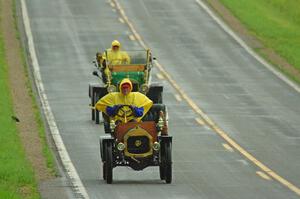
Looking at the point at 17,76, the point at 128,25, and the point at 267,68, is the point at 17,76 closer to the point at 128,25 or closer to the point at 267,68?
the point at 267,68

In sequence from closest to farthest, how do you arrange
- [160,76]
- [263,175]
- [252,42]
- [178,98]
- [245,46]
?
[263,175]
[178,98]
[160,76]
[245,46]
[252,42]

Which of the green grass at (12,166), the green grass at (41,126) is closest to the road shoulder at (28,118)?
the green grass at (41,126)

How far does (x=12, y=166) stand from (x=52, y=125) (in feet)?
28.8

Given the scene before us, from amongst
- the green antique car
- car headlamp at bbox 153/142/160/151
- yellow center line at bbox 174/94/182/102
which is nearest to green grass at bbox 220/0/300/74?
yellow center line at bbox 174/94/182/102

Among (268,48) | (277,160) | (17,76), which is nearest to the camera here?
(277,160)

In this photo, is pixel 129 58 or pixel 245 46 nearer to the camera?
pixel 129 58

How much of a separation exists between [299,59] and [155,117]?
23608 millimetres

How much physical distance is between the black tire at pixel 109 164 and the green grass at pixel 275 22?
2348 centimetres

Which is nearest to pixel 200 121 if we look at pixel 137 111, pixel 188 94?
pixel 188 94

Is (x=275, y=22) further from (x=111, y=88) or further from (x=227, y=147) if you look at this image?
(x=227, y=147)

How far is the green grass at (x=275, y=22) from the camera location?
4736 centimetres

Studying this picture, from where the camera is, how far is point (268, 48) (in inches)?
1875

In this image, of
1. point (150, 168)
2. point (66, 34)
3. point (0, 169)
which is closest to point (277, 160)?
point (150, 168)

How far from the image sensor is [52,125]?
99.4 feet
